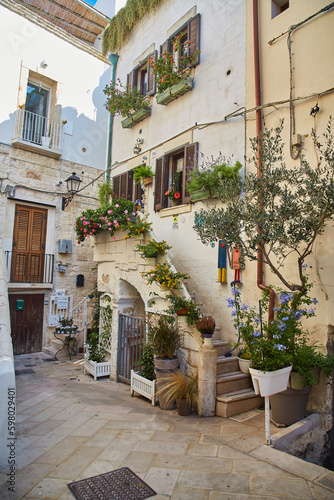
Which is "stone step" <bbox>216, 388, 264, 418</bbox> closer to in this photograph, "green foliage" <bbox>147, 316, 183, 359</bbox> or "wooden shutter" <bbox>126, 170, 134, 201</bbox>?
"green foliage" <bbox>147, 316, 183, 359</bbox>

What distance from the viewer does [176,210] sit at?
7.36 meters

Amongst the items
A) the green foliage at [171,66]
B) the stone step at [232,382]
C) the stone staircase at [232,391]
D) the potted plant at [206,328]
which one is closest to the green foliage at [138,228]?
the potted plant at [206,328]

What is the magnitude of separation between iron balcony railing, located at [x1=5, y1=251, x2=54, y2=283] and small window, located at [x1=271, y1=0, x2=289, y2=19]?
8702 mm

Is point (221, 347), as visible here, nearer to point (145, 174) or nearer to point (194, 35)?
point (145, 174)

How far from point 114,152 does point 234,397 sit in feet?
26.0

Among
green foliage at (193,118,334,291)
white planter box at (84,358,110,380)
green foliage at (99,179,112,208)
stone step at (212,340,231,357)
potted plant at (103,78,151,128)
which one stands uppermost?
potted plant at (103,78,151,128)

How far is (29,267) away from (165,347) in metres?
6.88

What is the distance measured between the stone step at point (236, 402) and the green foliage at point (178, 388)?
36cm

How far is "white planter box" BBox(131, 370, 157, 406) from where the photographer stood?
519 centimetres

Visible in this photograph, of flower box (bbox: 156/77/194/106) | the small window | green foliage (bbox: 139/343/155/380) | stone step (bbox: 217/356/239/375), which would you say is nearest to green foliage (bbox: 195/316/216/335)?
stone step (bbox: 217/356/239/375)

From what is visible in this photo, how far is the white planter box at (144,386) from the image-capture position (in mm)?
5191

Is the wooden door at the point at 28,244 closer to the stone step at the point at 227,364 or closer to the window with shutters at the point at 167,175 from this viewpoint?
the window with shutters at the point at 167,175

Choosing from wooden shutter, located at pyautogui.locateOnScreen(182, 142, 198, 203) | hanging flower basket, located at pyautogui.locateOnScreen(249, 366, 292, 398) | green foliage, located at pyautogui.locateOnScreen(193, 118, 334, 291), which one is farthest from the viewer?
wooden shutter, located at pyautogui.locateOnScreen(182, 142, 198, 203)

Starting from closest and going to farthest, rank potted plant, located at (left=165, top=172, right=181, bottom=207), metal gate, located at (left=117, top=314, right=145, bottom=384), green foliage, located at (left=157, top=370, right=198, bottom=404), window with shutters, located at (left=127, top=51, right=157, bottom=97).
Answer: green foliage, located at (left=157, top=370, right=198, bottom=404) < metal gate, located at (left=117, top=314, right=145, bottom=384) < potted plant, located at (left=165, top=172, right=181, bottom=207) < window with shutters, located at (left=127, top=51, right=157, bottom=97)
